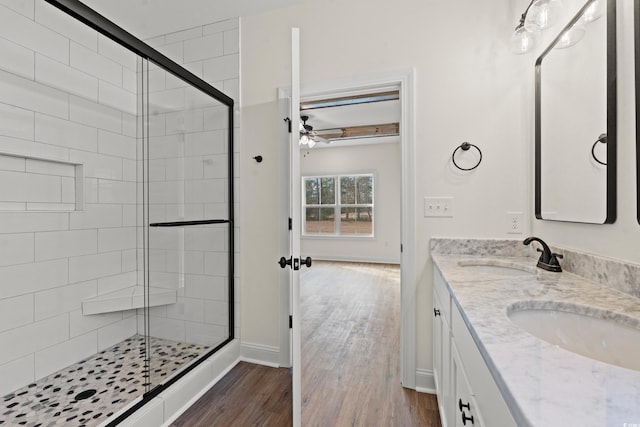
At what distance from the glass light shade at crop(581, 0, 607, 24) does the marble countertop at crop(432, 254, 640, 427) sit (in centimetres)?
107

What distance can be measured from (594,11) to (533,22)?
1.00 ft

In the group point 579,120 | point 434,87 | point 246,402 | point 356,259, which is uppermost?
point 434,87

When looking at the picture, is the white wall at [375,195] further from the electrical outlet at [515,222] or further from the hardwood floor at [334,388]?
the electrical outlet at [515,222]

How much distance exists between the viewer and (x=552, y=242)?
151 cm

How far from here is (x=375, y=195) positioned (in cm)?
621

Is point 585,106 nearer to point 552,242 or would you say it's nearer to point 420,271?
point 552,242

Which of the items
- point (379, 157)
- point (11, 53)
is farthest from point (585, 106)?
point (379, 157)

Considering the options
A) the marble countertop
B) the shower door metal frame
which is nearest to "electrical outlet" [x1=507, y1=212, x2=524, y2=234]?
the marble countertop

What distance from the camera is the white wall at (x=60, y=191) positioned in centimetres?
175

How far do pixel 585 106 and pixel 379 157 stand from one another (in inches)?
196

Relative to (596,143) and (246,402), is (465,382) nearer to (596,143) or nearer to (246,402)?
(596,143)

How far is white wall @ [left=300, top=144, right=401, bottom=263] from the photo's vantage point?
238 inches

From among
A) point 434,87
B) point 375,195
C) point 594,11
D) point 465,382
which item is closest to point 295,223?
point 465,382

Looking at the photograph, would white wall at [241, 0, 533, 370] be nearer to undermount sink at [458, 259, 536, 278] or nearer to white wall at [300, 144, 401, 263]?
undermount sink at [458, 259, 536, 278]
